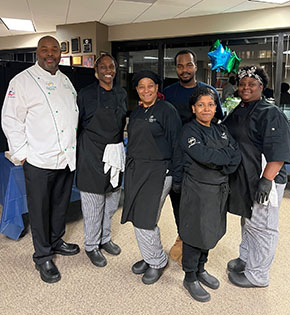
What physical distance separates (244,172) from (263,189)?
15 cm

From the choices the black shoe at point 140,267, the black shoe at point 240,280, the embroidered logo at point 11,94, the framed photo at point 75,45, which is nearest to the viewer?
the embroidered logo at point 11,94

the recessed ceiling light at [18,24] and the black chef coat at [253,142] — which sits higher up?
the recessed ceiling light at [18,24]

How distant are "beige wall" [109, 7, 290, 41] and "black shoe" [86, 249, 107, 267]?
12.9ft

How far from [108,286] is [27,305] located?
0.50 meters

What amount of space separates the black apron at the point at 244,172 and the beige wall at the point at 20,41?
5.91 meters

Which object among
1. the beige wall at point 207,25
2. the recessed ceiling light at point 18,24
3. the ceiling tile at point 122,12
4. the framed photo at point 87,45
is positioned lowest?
the framed photo at point 87,45

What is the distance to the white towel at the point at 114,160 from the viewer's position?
2.08 meters

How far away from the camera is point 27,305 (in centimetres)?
181

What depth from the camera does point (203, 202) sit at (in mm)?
1732

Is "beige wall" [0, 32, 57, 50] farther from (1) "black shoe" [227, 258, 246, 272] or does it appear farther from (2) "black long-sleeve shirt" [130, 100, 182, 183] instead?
(1) "black shoe" [227, 258, 246, 272]

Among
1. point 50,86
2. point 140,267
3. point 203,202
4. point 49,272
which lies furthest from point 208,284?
point 50,86

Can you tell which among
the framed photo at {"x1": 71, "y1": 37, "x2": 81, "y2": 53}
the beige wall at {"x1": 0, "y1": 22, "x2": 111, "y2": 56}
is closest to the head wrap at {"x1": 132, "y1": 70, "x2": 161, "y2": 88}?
the beige wall at {"x1": 0, "y1": 22, "x2": 111, "y2": 56}

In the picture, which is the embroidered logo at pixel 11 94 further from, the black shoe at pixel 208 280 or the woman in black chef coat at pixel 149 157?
the black shoe at pixel 208 280

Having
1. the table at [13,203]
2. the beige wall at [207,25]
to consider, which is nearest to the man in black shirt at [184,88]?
the table at [13,203]
